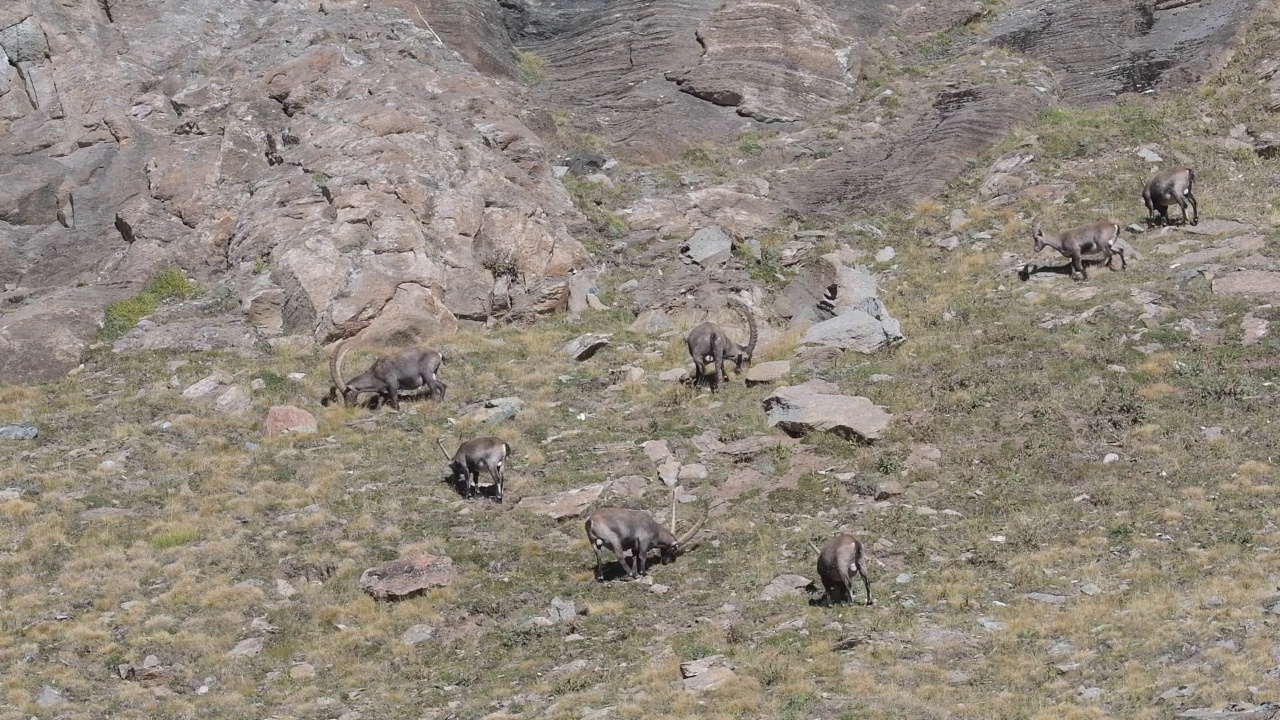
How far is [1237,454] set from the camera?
Result: 18156 mm

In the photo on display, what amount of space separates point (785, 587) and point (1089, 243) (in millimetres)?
14054

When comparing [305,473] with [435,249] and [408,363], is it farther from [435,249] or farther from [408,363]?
[435,249]

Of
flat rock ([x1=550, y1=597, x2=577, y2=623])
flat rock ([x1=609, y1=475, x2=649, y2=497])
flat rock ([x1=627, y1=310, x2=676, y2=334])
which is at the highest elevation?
flat rock ([x1=550, y1=597, x2=577, y2=623])

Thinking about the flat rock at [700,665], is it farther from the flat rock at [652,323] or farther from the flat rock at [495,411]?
the flat rock at [652,323]

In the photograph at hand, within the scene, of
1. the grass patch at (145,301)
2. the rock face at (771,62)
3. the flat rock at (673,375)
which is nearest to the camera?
the flat rock at (673,375)

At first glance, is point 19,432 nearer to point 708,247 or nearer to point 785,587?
point 785,587

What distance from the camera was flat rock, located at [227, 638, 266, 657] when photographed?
15.9m

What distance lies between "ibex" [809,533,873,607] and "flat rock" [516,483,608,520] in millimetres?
4957

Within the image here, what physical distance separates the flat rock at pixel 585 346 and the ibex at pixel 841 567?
11953 millimetres

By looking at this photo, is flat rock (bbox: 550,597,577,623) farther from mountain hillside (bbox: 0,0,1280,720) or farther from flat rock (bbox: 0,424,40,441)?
flat rock (bbox: 0,424,40,441)

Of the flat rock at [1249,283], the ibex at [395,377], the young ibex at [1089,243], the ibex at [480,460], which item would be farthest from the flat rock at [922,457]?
the ibex at [395,377]

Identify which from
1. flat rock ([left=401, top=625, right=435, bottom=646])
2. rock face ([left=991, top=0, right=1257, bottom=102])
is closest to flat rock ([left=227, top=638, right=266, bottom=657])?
flat rock ([left=401, top=625, right=435, bottom=646])

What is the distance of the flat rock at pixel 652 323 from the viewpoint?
27891 millimetres

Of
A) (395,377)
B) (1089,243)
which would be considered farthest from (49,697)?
(1089,243)
